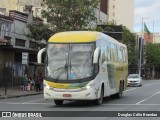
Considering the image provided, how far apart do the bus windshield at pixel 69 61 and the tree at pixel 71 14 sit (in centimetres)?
1843

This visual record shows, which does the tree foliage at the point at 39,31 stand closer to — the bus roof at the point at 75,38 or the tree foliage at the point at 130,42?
the bus roof at the point at 75,38

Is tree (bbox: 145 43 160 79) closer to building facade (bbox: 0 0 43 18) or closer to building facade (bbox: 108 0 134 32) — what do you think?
building facade (bbox: 108 0 134 32)

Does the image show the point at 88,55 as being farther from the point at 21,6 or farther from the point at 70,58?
the point at 21,6

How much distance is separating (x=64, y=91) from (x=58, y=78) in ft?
2.27

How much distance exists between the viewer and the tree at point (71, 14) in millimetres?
41675

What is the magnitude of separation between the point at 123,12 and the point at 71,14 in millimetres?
104983

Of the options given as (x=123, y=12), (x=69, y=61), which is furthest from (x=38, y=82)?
(x=123, y=12)

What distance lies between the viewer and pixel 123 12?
146m

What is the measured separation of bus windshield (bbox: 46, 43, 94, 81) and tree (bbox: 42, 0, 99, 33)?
1843 cm

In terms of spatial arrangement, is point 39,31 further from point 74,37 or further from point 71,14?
point 74,37

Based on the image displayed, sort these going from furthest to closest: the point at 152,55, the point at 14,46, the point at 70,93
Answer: the point at 152,55 < the point at 14,46 < the point at 70,93

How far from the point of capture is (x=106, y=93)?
82.9 ft

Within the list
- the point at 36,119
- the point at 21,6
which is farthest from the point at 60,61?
the point at 21,6

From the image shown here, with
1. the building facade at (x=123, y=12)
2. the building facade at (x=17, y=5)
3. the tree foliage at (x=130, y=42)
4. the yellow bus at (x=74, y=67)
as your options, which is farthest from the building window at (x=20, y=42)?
the building facade at (x=123, y=12)
